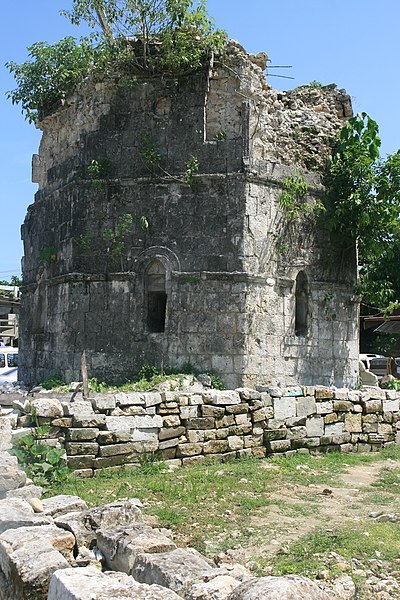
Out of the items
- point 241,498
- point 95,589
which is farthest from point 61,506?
point 241,498

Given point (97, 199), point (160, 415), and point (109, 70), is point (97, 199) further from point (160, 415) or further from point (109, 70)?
point (160, 415)

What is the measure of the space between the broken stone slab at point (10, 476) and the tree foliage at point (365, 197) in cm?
1018

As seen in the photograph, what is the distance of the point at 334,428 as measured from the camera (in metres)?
10.4

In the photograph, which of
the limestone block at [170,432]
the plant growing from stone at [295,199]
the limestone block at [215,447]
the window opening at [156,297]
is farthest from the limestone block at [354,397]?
the plant growing from stone at [295,199]

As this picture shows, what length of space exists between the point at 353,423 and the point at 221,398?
2.76 metres

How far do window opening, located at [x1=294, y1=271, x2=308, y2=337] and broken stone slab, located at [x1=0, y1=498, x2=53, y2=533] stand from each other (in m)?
10.4

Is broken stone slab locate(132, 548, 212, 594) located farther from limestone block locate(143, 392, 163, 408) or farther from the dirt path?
limestone block locate(143, 392, 163, 408)

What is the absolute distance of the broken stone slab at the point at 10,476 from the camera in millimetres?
6079

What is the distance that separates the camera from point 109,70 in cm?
1441

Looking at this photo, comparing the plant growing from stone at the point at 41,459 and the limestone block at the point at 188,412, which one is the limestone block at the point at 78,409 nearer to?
the plant growing from stone at the point at 41,459

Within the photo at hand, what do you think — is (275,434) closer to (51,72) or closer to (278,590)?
(278,590)

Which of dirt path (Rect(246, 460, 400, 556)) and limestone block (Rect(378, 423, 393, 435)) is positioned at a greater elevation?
limestone block (Rect(378, 423, 393, 435))

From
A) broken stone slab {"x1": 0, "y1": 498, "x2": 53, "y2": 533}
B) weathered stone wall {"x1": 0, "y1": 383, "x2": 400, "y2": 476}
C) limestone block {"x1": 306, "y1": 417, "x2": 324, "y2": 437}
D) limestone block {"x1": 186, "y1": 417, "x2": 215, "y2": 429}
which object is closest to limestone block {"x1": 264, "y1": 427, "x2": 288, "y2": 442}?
weathered stone wall {"x1": 0, "y1": 383, "x2": 400, "y2": 476}

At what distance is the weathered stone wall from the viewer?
26.1 feet
